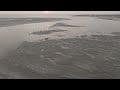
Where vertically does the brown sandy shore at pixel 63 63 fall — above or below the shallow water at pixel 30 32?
above

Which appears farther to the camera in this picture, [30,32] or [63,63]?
[30,32]

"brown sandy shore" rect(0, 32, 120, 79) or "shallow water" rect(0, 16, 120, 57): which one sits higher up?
"brown sandy shore" rect(0, 32, 120, 79)

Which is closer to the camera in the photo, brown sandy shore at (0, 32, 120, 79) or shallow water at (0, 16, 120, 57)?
brown sandy shore at (0, 32, 120, 79)

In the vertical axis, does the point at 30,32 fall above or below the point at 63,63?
below
